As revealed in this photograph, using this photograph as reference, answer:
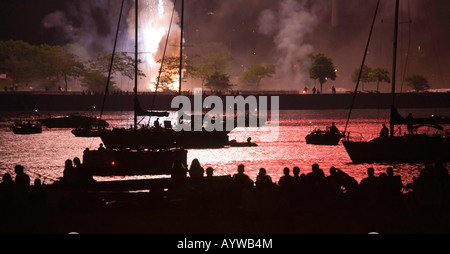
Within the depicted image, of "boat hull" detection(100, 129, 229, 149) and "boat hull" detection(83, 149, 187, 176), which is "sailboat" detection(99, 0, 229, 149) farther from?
"boat hull" detection(83, 149, 187, 176)

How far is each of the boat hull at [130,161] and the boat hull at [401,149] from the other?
14.0 metres

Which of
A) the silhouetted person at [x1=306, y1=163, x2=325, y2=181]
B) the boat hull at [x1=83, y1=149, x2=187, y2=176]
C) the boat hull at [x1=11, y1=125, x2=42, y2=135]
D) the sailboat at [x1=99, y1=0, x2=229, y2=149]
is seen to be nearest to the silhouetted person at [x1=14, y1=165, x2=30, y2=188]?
the silhouetted person at [x1=306, y1=163, x2=325, y2=181]

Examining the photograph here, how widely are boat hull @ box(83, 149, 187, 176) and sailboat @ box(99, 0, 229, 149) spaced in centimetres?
995

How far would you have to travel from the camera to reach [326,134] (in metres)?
72.8

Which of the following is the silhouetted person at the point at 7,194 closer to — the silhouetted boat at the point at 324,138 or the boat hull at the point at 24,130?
the silhouetted boat at the point at 324,138

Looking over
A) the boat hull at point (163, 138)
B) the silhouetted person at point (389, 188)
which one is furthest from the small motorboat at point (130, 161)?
the silhouetted person at point (389, 188)

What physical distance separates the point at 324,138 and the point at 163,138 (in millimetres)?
20540

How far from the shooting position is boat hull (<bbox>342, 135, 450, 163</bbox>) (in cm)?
4819

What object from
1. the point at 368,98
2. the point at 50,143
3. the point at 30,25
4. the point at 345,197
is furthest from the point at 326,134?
the point at 30,25

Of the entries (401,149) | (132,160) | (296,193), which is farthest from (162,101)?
(296,193)

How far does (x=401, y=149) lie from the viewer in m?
48.2

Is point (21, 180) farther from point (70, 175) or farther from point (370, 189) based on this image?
point (370, 189)
